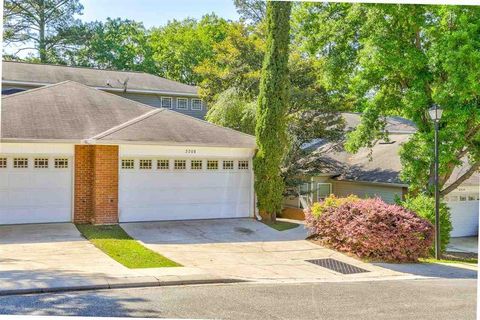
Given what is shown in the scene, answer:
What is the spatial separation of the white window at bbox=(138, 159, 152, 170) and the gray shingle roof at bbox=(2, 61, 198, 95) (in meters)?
12.1

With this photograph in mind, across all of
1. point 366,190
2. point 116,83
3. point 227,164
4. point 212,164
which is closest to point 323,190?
point 366,190

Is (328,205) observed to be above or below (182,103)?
below

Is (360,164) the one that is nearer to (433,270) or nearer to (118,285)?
(433,270)

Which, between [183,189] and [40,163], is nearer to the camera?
[40,163]

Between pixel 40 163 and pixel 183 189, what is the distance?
418cm

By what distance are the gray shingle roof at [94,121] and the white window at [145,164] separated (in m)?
0.71

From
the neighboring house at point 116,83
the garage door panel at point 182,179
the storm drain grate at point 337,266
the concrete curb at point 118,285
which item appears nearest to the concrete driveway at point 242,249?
the storm drain grate at point 337,266

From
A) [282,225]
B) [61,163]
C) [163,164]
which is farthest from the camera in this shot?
[282,225]

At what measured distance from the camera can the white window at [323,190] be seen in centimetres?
2119

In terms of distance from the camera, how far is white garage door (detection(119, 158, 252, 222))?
15.0 metres

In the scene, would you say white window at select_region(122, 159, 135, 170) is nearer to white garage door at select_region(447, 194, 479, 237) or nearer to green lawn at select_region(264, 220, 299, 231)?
green lawn at select_region(264, 220, 299, 231)

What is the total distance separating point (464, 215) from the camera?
63.7 feet

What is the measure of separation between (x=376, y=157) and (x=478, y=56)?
8775mm

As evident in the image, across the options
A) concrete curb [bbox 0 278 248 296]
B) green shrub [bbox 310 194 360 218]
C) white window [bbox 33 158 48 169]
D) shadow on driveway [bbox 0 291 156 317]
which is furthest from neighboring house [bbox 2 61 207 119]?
shadow on driveway [bbox 0 291 156 317]
